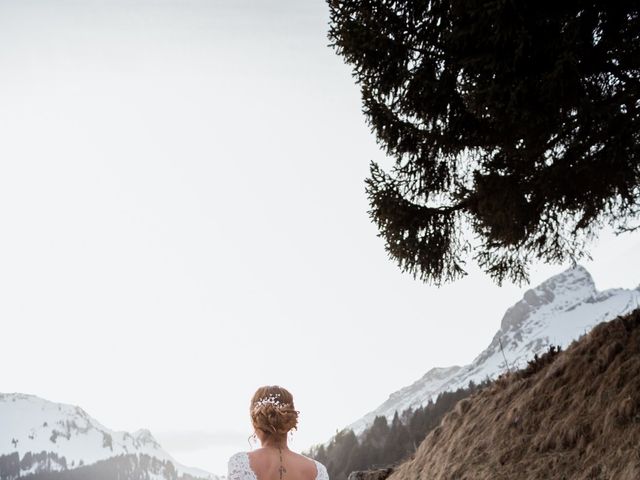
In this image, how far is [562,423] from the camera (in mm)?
7434

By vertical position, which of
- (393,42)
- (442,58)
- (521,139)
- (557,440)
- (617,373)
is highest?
(393,42)

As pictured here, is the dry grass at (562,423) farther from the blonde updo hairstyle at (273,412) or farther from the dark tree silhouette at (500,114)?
the blonde updo hairstyle at (273,412)

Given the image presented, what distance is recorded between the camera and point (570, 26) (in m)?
5.92

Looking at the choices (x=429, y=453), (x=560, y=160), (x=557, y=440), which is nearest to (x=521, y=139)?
(x=560, y=160)

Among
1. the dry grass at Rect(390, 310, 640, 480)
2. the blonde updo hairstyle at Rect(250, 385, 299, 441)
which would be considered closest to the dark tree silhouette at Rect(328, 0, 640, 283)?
the dry grass at Rect(390, 310, 640, 480)

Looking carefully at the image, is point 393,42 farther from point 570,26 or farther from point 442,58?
point 570,26

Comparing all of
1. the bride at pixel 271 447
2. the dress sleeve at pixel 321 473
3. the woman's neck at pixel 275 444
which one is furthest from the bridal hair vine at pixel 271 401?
the dress sleeve at pixel 321 473

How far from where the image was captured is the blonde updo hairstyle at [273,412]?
141 inches

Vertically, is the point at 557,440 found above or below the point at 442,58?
below

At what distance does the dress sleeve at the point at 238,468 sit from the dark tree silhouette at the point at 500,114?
485 cm

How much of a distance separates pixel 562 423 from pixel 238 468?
5.62 m

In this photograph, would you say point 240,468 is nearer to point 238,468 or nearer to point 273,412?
point 238,468

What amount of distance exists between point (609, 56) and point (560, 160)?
1390mm

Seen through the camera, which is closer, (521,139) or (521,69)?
(521,69)
